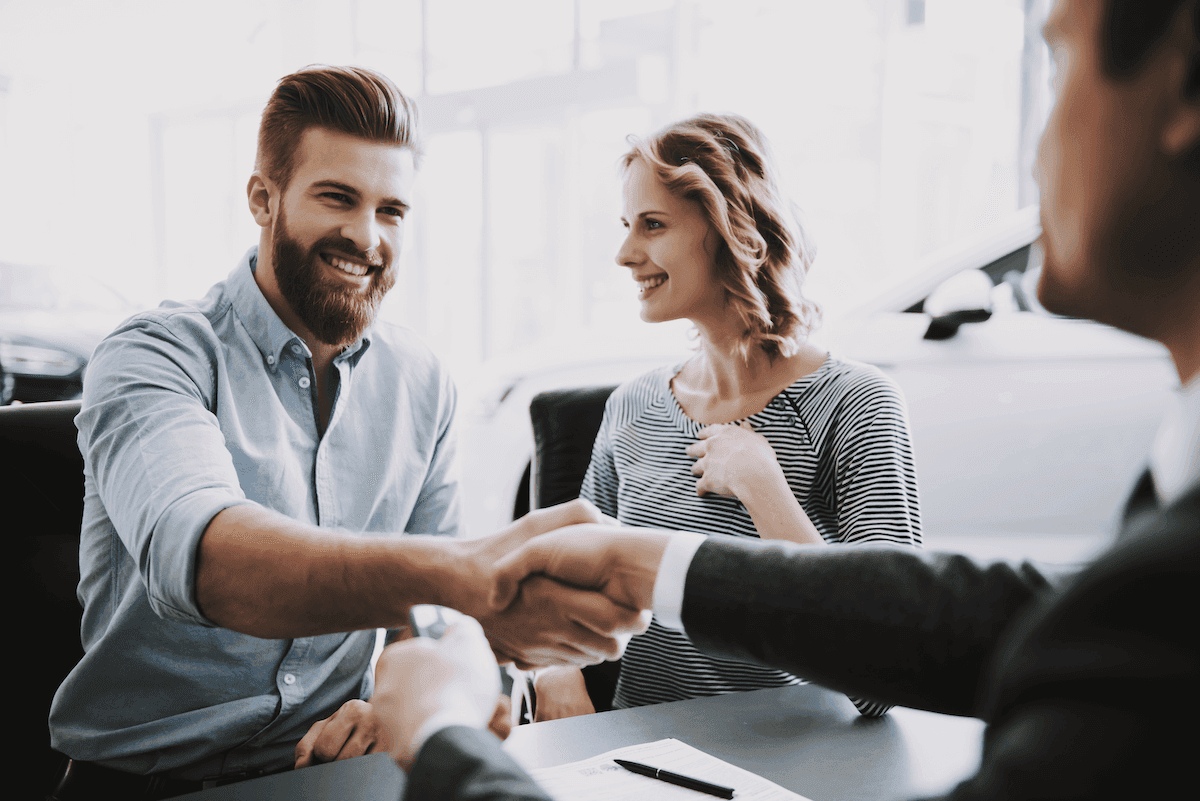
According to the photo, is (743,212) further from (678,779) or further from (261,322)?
(678,779)

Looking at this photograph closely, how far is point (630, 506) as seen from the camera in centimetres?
178

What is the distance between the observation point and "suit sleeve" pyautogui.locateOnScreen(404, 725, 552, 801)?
→ 1.73ft

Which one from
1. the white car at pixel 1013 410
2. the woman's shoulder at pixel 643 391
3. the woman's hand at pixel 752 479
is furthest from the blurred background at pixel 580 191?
the woman's hand at pixel 752 479

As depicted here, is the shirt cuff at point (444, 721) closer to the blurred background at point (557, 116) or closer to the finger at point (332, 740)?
the finger at point (332, 740)

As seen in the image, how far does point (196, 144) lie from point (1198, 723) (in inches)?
334

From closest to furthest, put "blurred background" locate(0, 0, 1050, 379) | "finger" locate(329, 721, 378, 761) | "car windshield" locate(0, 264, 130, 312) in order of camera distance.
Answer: "finger" locate(329, 721, 378, 761), "car windshield" locate(0, 264, 130, 312), "blurred background" locate(0, 0, 1050, 379)

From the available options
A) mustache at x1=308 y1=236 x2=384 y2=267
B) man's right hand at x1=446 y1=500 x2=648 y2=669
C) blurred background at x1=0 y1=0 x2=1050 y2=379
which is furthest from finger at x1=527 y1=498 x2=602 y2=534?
blurred background at x1=0 y1=0 x2=1050 y2=379

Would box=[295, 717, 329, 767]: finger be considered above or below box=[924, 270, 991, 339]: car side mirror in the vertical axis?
below

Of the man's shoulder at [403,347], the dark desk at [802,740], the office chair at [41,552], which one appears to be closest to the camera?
the dark desk at [802,740]

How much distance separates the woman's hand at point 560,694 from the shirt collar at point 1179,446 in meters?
1.20

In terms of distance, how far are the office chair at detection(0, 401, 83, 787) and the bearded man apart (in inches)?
2.5

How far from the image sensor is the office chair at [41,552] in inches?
53.1

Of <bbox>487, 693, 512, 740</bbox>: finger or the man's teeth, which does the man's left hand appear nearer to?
<bbox>487, 693, 512, 740</bbox>: finger

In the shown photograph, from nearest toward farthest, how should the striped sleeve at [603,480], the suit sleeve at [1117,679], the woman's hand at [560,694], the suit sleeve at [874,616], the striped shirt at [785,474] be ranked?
the suit sleeve at [1117,679] < the suit sleeve at [874,616] < the striped shirt at [785,474] < the woman's hand at [560,694] < the striped sleeve at [603,480]
